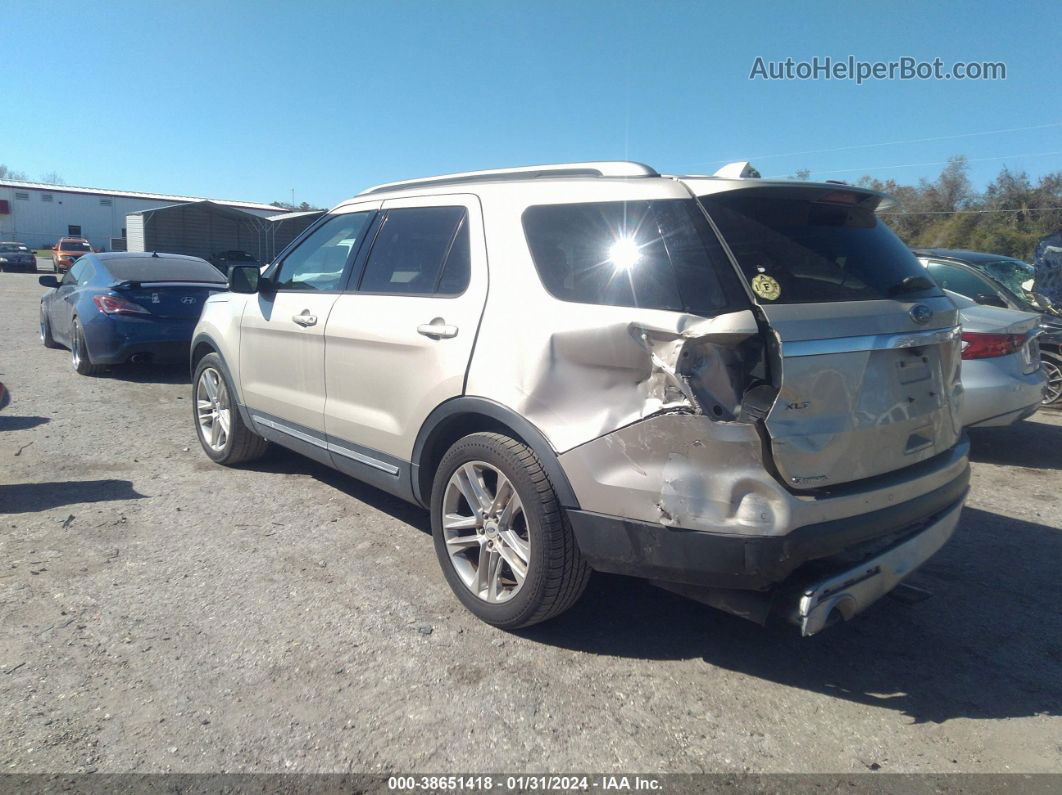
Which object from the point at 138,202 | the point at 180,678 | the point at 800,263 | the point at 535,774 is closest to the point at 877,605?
the point at 800,263

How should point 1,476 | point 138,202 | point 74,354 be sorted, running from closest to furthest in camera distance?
point 1,476 → point 74,354 → point 138,202

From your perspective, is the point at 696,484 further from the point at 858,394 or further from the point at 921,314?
the point at 921,314

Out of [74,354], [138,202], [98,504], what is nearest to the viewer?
[98,504]

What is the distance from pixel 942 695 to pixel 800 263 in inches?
70.4

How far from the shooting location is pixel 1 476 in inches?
215

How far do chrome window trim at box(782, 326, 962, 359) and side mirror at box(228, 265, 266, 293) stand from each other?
12.3 ft

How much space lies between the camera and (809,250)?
3.07 metres

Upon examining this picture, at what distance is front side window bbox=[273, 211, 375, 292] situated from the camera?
460cm

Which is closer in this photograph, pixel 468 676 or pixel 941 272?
pixel 468 676

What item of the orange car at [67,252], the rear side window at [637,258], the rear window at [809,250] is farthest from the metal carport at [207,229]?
the rear window at [809,250]

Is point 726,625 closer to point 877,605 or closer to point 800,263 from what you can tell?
point 877,605

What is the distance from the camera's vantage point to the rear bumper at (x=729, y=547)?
2684 mm

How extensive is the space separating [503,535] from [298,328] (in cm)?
210

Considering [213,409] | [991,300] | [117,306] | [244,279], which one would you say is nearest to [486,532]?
[244,279]
